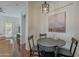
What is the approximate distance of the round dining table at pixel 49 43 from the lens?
1.91 m

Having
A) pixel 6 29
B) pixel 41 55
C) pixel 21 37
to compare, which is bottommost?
pixel 41 55

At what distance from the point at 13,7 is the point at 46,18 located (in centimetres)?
57

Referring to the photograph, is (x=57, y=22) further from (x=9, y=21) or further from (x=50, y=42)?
(x=9, y=21)

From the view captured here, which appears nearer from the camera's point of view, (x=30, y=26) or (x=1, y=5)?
(x=1, y=5)

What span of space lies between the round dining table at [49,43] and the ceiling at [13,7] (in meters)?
0.57

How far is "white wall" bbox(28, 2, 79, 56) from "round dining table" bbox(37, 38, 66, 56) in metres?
0.07

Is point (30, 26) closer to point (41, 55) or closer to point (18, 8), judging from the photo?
point (18, 8)

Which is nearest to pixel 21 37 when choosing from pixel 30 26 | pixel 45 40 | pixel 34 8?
pixel 30 26

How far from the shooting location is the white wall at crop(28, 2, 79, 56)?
1.92m

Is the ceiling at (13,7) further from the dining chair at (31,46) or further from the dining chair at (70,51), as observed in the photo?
the dining chair at (70,51)

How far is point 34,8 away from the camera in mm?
1958

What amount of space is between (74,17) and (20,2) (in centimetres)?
89

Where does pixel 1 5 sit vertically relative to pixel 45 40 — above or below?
above

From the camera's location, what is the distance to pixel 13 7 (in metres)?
1.97
